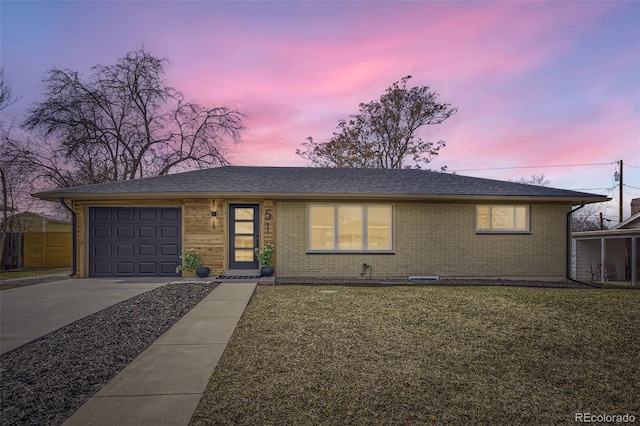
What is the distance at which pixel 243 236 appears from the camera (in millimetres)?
10977

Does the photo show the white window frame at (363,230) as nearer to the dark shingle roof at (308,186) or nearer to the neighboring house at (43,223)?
the dark shingle roof at (308,186)

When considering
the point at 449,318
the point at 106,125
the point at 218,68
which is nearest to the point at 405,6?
the point at 218,68

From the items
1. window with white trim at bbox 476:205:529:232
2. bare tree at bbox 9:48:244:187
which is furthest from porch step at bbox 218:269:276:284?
bare tree at bbox 9:48:244:187

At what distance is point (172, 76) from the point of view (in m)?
21.4

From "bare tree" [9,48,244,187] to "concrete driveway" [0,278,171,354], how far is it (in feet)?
40.6

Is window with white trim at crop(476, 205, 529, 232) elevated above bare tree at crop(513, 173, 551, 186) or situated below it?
below

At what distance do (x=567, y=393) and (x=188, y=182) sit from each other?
11055 millimetres

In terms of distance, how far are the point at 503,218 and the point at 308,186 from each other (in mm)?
6405

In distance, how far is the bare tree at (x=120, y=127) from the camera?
18844 mm

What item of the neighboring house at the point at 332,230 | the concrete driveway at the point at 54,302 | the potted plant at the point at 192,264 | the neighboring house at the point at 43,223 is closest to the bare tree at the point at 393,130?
the neighboring house at the point at 332,230

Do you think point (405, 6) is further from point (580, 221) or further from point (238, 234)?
point (580, 221)

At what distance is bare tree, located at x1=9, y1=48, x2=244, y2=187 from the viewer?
18844mm

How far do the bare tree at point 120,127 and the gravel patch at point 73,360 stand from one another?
16.8 metres

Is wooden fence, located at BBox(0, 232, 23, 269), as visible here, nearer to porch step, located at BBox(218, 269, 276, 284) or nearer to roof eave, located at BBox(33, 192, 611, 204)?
roof eave, located at BBox(33, 192, 611, 204)
